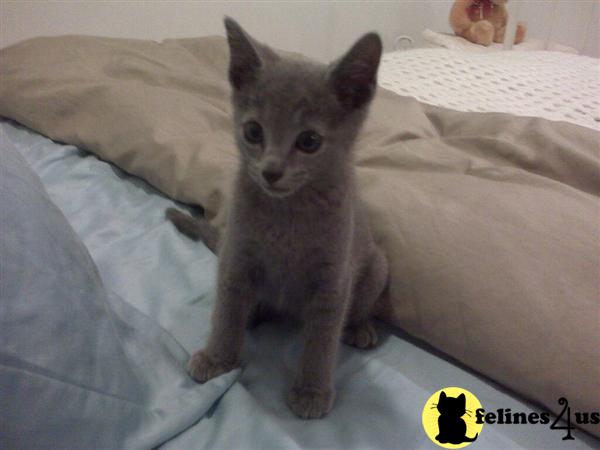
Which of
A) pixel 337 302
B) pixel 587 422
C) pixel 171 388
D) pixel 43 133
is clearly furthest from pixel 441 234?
pixel 43 133

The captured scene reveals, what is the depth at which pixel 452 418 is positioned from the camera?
0.71 m

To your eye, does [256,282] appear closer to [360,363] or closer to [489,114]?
[360,363]

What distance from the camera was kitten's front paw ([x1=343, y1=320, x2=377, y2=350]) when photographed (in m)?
0.89

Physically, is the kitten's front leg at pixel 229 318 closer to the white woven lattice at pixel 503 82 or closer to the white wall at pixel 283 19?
the white woven lattice at pixel 503 82

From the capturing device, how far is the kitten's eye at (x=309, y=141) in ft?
2.33

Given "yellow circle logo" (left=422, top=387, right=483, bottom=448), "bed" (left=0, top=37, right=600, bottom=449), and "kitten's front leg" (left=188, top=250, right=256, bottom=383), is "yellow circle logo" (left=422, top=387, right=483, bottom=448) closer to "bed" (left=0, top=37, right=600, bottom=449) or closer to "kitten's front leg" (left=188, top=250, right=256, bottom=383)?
"bed" (left=0, top=37, right=600, bottom=449)

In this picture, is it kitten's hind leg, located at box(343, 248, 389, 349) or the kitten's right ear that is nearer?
the kitten's right ear

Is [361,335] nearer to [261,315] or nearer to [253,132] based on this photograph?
[261,315]

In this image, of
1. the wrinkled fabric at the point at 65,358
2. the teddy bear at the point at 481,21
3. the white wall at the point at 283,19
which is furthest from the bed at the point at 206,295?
the teddy bear at the point at 481,21

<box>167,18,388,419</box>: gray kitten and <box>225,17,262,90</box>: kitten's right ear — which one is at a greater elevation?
<box>225,17,262,90</box>: kitten's right ear

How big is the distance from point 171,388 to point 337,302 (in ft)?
0.93

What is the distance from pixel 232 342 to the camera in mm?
804

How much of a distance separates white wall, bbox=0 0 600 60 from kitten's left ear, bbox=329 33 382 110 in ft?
6.20

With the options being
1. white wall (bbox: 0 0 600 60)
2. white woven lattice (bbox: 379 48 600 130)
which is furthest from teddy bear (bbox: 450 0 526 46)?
white woven lattice (bbox: 379 48 600 130)
